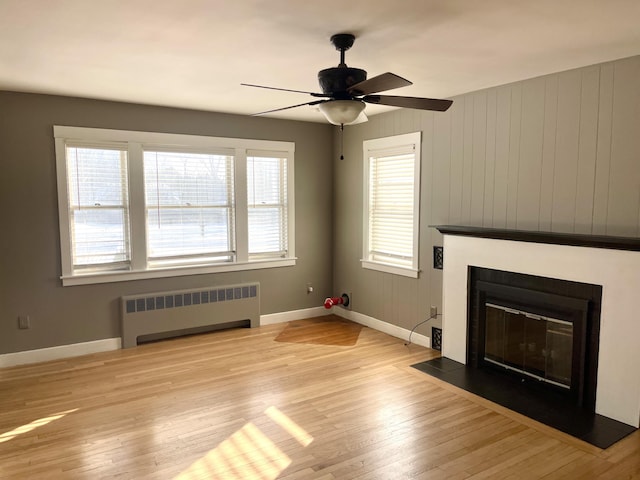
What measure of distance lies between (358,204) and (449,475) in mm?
3591

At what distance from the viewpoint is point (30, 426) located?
127 inches

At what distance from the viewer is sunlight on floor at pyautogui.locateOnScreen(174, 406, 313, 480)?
2.65m

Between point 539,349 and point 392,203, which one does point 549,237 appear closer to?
point 539,349

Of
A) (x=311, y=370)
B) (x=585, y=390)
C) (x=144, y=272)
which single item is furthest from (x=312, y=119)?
(x=585, y=390)

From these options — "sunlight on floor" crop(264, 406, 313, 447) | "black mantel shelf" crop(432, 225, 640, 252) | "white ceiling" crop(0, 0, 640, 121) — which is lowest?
"sunlight on floor" crop(264, 406, 313, 447)

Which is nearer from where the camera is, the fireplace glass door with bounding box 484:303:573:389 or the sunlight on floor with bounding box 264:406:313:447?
Result: the sunlight on floor with bounding box 264:406:313:447

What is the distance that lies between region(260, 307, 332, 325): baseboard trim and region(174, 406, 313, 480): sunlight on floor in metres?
2.58

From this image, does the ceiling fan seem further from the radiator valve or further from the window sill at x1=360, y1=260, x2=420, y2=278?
the radiator valve

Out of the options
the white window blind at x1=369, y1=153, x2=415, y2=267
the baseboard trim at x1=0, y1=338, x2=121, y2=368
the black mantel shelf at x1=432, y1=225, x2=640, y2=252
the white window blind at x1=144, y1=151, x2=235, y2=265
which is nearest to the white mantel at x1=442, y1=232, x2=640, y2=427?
the black mantel shelf at x1=432, y1=225, x2=640, y2=252

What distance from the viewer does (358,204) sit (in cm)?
573

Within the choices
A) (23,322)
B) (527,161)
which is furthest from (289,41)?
(23,322)

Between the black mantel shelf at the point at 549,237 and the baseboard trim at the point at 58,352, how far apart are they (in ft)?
11.7

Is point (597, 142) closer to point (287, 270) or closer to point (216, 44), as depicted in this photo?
point (216, 44)

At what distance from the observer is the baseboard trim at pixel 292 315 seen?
578 centimetres
